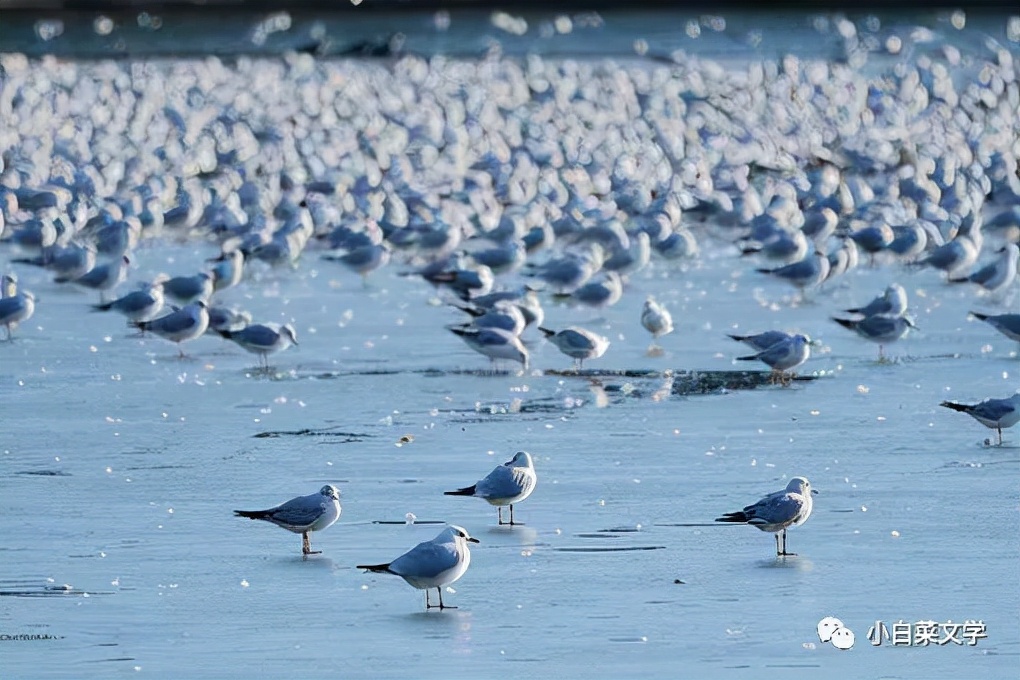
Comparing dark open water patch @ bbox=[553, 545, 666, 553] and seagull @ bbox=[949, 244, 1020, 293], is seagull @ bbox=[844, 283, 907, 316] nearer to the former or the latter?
seagull @ bbox=[949, 244, 1020, 293]

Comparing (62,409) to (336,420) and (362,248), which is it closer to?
(336,420)

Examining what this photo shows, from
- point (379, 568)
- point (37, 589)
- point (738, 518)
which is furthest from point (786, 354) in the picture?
point (37, 589)

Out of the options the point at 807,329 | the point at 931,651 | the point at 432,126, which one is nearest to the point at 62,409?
the point at 807,329

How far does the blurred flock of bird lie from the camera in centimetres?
1355

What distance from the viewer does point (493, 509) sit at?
7734mm

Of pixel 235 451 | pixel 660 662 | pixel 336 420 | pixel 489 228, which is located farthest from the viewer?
pixel 489 228

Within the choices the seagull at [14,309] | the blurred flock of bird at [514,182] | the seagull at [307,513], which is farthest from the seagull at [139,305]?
the seagull at [307,513]

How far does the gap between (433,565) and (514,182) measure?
13938 mm

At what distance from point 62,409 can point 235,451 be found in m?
1.48

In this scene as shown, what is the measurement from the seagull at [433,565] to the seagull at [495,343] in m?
4.51

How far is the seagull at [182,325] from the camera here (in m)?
11.7

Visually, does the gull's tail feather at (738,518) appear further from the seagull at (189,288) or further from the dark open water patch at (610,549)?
the seagull at (189,288)

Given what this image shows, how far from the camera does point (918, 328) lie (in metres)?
12.4

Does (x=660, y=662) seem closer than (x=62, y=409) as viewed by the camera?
Yes
